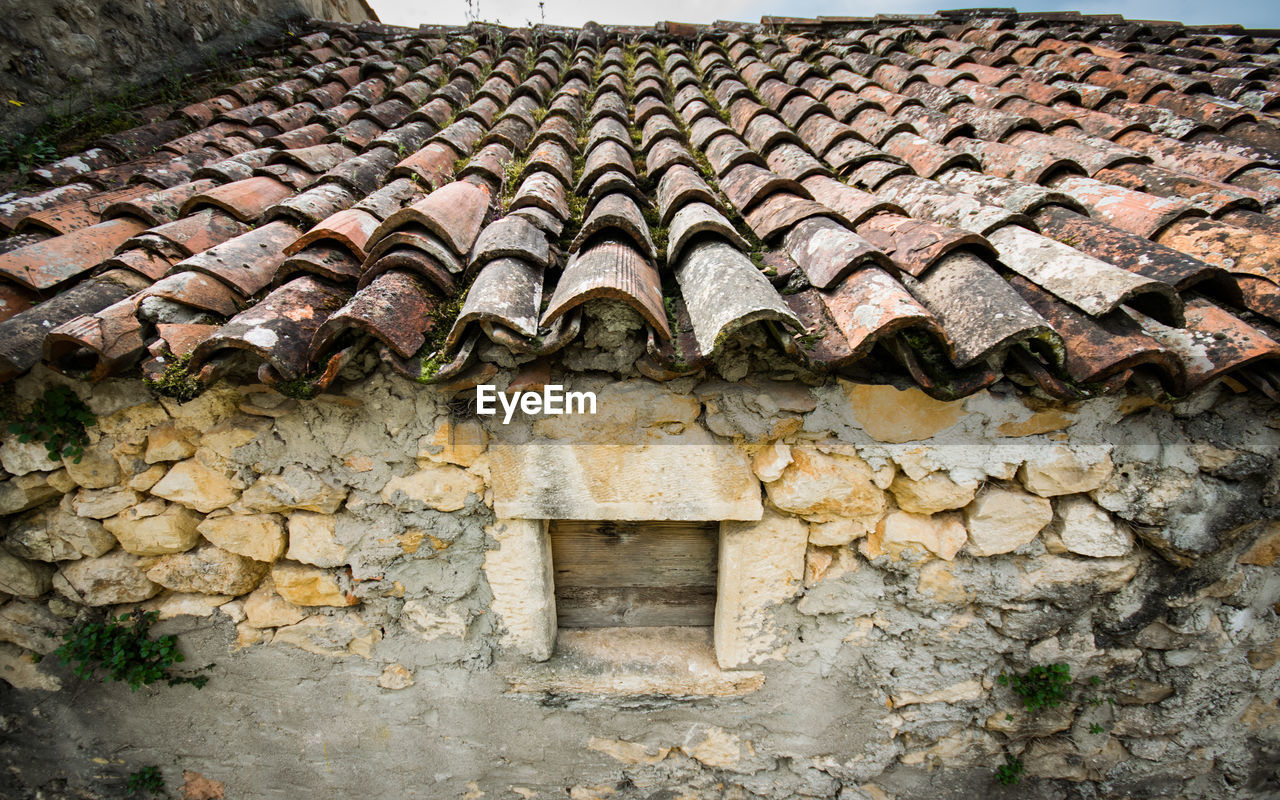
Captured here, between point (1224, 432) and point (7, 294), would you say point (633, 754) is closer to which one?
point (1224, 432)

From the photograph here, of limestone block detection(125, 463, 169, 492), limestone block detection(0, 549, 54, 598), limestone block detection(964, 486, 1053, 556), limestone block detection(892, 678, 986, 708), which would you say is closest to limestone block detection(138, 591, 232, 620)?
limestone block detection(0, 549, 54, 598)

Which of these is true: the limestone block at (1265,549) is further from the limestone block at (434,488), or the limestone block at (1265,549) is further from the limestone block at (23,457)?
the limestone block at (23,457)

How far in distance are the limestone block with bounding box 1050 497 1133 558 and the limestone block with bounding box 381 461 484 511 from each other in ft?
7.43

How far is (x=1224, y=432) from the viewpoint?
196cm

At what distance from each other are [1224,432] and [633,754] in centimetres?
269

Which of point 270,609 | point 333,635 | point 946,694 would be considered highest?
point 270,609

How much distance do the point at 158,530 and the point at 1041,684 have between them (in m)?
3.71

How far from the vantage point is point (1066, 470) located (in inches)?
79.7

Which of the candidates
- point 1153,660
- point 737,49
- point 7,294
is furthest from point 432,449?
point 737,49

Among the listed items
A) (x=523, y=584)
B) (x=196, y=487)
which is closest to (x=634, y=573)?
(x=523, y=584)

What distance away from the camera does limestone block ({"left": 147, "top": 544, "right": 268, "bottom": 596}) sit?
2.27m

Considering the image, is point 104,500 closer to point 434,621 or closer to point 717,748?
point 434,621

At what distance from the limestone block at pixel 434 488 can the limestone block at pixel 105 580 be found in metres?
1.21

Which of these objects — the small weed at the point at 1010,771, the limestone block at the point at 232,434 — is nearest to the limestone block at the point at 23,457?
the limestone block at the point at 232,434
